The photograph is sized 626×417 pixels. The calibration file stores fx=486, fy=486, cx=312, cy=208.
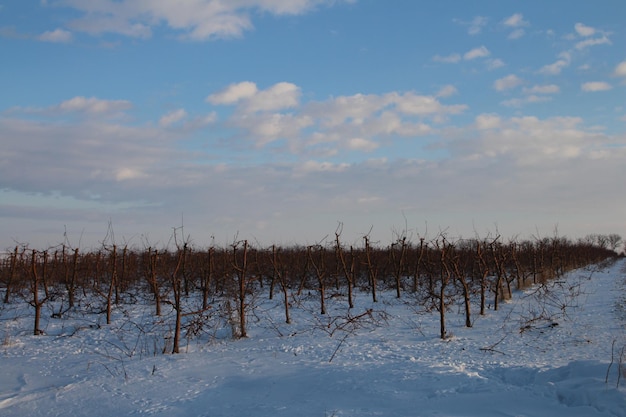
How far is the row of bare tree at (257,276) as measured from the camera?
1375 centimetres

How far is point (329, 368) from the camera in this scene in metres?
7.27

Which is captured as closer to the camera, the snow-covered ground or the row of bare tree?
the snow-covered ground

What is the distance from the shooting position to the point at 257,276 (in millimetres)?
13344

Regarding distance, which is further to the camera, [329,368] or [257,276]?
[257,276]

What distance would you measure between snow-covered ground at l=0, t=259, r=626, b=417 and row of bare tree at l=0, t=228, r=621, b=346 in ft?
2.67

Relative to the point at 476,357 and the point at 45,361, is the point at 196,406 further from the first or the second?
the point at 45,361

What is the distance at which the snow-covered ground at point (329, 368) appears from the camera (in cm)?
556

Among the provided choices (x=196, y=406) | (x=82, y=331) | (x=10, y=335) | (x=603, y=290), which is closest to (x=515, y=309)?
(x=603, y=290)

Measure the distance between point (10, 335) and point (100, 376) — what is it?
6154 mm

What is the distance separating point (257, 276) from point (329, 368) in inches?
250

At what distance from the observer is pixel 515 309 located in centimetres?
1370

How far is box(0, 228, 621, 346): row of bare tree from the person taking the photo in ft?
45.1

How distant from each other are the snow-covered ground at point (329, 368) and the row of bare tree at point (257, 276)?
81 cm

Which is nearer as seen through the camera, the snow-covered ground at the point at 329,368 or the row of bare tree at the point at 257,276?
the snow-covered ground at the point at 329,368
